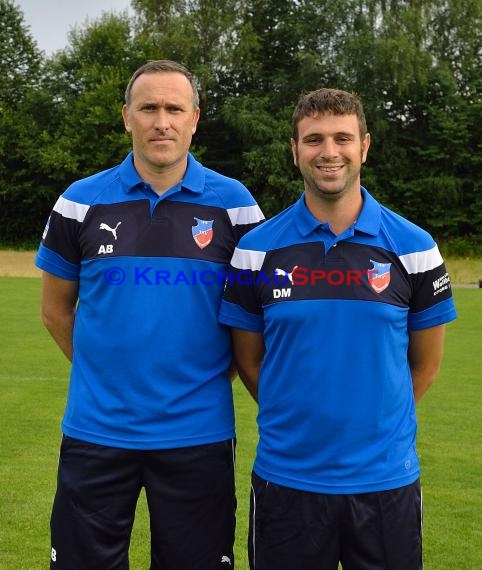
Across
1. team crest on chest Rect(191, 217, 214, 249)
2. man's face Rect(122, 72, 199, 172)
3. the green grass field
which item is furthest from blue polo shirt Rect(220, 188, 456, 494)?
the green grass field

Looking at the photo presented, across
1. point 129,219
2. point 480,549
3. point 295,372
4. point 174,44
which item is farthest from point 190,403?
point 174,44

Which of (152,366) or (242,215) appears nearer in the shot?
(152,366)

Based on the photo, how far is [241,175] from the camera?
37.7 metres

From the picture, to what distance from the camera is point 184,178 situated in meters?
3.08

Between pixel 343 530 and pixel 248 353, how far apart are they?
2.47ft

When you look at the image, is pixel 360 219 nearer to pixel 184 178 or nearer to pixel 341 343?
pixel 341 343

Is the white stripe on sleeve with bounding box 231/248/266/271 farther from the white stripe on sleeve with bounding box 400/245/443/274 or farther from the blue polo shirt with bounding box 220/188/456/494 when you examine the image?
the white stripe on sleeve with bounding box 400/245/443/274

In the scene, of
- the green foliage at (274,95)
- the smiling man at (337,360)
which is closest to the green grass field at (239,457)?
the smiling man at (337,360)

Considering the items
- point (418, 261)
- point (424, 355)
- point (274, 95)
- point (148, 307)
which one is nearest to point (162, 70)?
point (148, 307)

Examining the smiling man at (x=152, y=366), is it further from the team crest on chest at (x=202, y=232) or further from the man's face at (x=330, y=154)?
the man's face at (x=330, y=154)

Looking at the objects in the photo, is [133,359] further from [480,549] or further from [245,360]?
[480,549]

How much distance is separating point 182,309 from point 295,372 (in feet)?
1.70

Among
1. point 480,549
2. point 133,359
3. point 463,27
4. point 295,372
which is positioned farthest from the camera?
point 463,27

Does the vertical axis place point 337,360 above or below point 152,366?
above
